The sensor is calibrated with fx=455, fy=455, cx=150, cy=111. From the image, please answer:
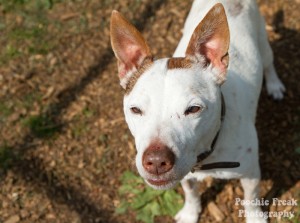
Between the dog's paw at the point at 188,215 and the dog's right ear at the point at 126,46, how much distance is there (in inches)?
65.8

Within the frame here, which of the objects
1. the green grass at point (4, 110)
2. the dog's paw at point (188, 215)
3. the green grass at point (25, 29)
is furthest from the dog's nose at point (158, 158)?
the green grass at point (25, 29)

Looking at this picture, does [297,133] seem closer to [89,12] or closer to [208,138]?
[208,138]

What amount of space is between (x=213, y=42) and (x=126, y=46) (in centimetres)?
63

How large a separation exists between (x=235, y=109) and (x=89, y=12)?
3.52 m

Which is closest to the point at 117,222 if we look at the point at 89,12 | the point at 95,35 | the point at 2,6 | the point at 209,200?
the point at 209,200

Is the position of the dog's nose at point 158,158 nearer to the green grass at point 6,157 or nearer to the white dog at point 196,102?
the white dog at point 196,102

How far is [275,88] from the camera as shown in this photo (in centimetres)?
515

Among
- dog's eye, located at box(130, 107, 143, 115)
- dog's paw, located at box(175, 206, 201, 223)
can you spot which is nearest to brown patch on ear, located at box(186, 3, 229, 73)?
dog's eye, located at box(130, 107, 143, 115)

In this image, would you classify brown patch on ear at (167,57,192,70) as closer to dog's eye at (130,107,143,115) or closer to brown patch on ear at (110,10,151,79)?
brown patch on ear at (110,10,151,79)

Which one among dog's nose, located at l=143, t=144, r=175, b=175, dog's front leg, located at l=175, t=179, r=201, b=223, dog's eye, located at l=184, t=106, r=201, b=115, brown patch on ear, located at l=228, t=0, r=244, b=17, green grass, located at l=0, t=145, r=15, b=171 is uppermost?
dog's eye, located at l=184, t=106, r=201, b=115

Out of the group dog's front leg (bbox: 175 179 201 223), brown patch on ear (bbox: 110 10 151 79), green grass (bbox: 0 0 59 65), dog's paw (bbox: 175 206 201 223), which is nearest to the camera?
brown patch on ear (bbox: 110 10 151 79)

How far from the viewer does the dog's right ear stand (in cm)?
315

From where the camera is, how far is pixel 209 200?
462 centimetres

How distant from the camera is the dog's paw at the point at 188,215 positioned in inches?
175
